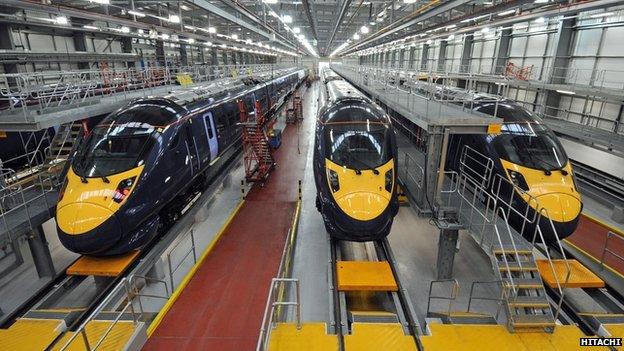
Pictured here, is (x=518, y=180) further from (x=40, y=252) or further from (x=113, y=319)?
(x=40, y=252)

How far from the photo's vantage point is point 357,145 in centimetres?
770

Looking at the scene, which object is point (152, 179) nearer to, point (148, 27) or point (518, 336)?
point (518, 336)

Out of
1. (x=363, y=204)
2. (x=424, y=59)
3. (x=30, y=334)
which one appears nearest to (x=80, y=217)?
(x=30, y=334)

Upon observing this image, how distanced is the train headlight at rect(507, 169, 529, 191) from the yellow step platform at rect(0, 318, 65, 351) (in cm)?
871

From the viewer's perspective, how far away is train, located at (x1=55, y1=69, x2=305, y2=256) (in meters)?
6.18

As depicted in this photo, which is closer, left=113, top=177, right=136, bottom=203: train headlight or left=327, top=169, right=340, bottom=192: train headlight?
left=113, top=177, right=136, bottom=203: train headlight

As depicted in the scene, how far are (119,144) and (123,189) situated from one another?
123 cm

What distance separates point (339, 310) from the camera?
Answer: 19.4 ft

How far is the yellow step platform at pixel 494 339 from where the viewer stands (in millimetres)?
4918

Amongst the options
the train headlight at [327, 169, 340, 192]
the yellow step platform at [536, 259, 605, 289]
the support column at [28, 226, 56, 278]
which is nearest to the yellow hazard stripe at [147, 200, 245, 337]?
the support column at [28, 226, 56, 278]

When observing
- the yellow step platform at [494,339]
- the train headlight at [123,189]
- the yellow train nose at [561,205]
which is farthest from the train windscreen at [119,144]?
the yellow train nose at [561,205]

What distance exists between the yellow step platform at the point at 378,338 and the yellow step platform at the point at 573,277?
10.3 feet

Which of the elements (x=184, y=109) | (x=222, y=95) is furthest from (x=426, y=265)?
(x=222, y=95)

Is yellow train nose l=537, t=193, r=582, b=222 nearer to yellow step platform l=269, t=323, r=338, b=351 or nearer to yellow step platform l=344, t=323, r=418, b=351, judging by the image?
yellow step platform l=344, t=323, r=418, b=351
